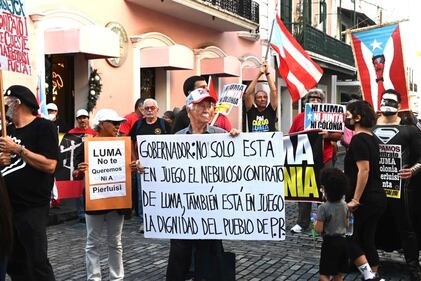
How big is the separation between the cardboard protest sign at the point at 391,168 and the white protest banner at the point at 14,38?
3.40 metres

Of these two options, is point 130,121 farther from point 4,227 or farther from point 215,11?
point 215,11

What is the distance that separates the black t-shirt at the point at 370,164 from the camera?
16.2 feet

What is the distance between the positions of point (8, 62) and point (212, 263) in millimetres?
2244

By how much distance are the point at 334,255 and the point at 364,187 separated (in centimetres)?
72

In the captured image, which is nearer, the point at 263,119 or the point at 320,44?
the point at 263,119

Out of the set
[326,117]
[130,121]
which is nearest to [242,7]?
[130,121]

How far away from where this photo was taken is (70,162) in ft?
26.6

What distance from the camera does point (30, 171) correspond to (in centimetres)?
399

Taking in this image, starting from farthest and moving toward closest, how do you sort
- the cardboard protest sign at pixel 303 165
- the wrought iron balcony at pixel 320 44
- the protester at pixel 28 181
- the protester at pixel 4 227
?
the wrought iron balcony at pixel 320 44, the cardboard protest sign at pixel 303 165, the protester at pixel 28 181, the protester at pixel 4 227

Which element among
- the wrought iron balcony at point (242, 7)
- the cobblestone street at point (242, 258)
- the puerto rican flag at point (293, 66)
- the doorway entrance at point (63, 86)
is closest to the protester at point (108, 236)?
the cobblestone street at point (242, 258)

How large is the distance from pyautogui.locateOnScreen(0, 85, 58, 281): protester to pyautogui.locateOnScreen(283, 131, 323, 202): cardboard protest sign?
3.18 m

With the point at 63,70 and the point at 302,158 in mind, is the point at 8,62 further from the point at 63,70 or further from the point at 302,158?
the point at 63,70

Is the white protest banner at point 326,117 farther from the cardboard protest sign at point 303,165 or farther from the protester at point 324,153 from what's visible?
the cardboard protest sign at point 303,165

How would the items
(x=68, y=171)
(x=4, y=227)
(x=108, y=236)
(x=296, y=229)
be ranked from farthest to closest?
1. (x=68, y=171)
2. (x=296, y=229)
3. (x=108, y=236)
4. (x=4, y=227)
